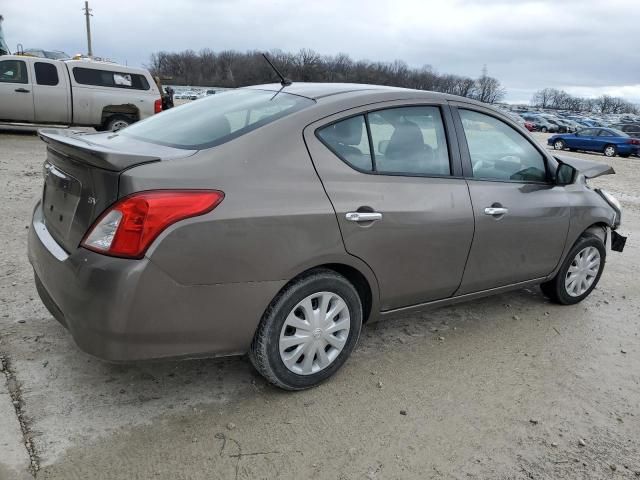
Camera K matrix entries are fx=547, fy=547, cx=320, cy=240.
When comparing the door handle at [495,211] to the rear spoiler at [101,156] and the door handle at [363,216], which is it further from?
the rear spoiler at [101,156]

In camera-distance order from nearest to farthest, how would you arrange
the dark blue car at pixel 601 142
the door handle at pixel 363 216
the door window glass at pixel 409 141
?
the door handle at pixel 363 216 → the door window glass at pixel 409 141 → the dark blue car at pixel 601 142

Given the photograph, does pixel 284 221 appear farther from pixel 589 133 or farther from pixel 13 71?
pixel 589 133

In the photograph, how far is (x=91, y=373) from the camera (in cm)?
301

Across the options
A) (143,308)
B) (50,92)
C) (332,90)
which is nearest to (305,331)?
(143,308)

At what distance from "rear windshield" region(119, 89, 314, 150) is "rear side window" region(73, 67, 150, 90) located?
429 inches

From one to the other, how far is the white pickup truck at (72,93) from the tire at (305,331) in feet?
39.1

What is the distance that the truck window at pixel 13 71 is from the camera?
12492mm

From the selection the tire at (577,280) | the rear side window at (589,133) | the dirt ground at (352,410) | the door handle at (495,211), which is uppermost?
the door handle at (495,211)

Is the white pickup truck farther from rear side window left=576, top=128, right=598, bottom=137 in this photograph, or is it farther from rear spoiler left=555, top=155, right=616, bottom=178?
rear side window left=576, top=128, right=598, bottom=137

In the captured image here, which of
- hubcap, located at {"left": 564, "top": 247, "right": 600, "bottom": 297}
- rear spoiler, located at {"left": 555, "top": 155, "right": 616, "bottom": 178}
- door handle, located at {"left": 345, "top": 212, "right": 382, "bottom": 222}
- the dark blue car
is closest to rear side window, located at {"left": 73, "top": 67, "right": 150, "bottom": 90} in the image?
rear spoiler, located at {"left": 555, "top": 155, "right": 616, "bottom": 178}

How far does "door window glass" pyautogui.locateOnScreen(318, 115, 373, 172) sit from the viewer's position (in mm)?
2928

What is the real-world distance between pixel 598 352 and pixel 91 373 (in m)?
3.27

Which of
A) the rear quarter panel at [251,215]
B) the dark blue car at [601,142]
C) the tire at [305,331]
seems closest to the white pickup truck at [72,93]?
the rear quarter panel at [251,215]

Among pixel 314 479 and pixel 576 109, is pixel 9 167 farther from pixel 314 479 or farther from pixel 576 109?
pixel 576 109
